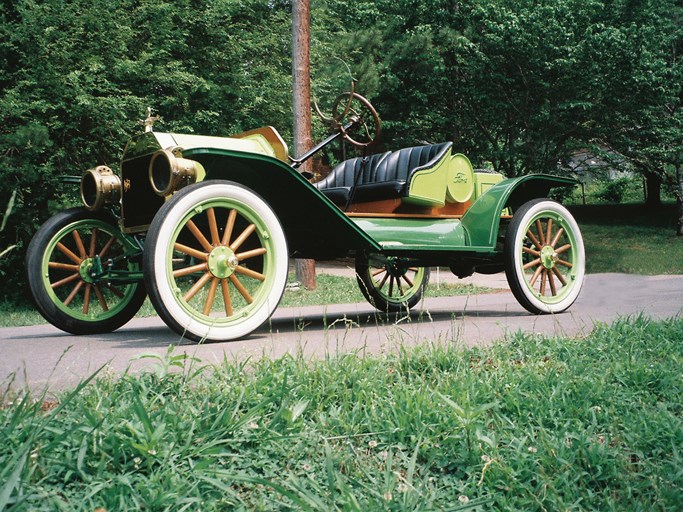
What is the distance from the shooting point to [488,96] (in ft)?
62.9

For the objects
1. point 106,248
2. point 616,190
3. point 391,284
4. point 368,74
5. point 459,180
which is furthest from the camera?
point 616,190

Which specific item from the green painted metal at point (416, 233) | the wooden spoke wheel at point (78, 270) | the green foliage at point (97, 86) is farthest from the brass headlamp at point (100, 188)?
the green foliage at point (97, 86)

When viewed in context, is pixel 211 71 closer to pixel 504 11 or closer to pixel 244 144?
pixel 504 11

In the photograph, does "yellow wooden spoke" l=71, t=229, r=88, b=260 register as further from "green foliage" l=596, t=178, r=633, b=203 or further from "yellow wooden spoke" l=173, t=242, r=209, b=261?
"green foliage" l=596, t=178, r=633, b=203

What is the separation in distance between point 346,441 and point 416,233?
11.2ft

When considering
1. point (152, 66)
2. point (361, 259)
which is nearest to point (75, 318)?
point (361, 259)

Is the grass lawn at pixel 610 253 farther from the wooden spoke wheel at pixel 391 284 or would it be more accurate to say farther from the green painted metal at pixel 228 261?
the green painted metal at pixel 228 261

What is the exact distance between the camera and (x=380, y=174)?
6.14 metres

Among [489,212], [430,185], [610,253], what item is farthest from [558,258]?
[610,253]

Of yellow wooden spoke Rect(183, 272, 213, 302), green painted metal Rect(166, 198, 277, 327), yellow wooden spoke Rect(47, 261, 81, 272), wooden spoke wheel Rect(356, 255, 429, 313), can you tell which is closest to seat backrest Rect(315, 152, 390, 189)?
wooden spoke wheel Rect(356, 255, 429, 313)

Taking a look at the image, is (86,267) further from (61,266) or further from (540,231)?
(540,231)

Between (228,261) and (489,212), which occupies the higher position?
(489,212)

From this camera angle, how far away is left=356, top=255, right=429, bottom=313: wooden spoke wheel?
5.75m

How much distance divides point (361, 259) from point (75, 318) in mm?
2152
